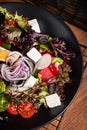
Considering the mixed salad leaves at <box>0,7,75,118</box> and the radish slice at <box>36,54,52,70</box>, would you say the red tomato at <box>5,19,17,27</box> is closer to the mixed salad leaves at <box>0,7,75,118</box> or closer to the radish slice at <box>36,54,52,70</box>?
the mixed salad leaves at <box>0,7,75,118</box>

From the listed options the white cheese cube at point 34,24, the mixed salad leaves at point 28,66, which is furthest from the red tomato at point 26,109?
the white cheese cube at point 34,24

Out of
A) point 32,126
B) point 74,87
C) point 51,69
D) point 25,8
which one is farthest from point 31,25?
point 32,126

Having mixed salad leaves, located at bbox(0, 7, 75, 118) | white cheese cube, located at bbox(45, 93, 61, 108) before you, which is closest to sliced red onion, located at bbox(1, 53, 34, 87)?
mixed salad leaves, located at bbox(0, 7, 75, 118)

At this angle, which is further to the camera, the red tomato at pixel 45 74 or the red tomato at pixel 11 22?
the red tomato at pixel 11 22

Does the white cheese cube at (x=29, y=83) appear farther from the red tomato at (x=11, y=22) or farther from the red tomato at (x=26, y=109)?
the red tomato at (x=11, y=22)

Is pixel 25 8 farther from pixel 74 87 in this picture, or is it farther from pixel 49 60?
pixel 74 87

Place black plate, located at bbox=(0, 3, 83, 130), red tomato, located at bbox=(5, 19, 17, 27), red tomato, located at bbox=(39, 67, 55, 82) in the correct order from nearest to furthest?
black plate, located at bbox=(0, 3, 83, 130) → red tomato, located at bbox=(39, 67, 55, 82) → red tomato, located at bbox=(5, 19, 17, 27)

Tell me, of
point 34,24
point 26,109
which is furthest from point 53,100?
point 34,24
